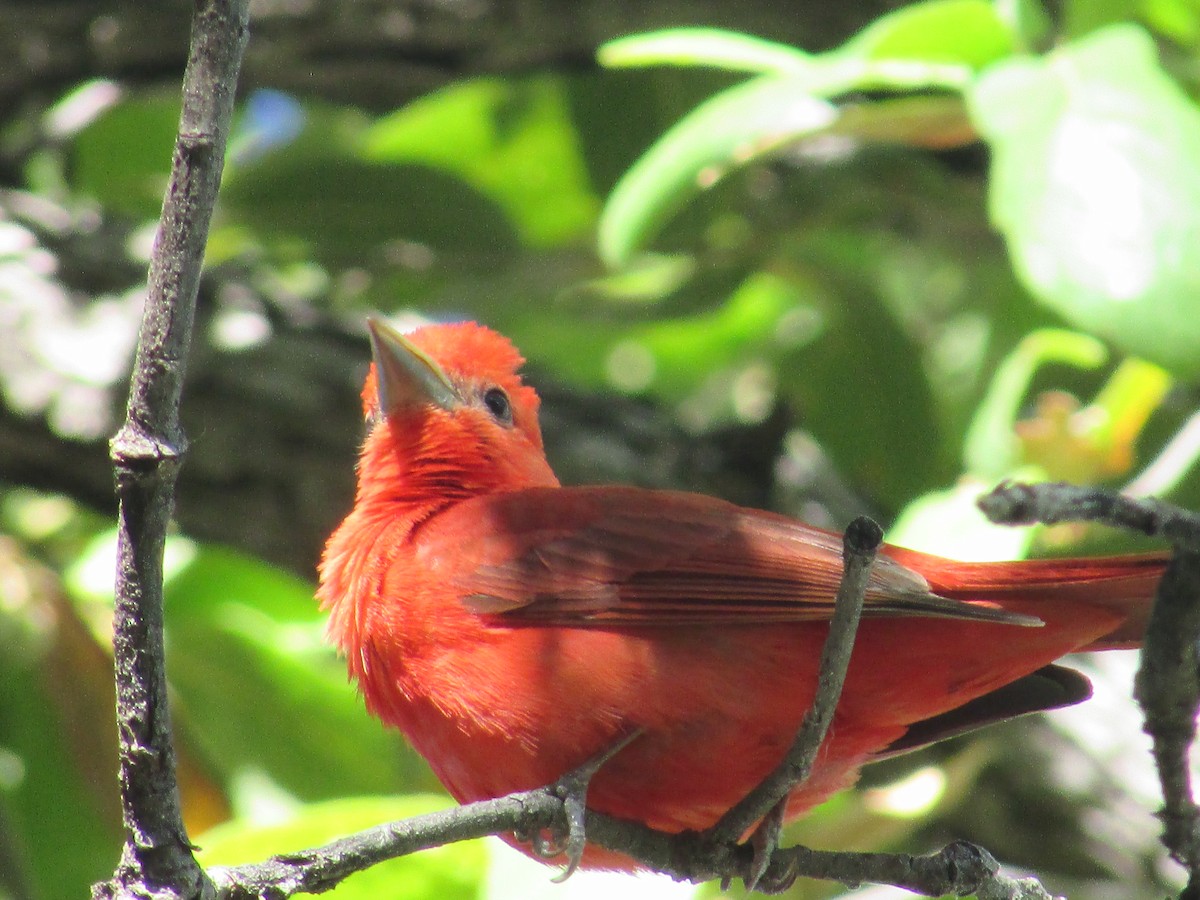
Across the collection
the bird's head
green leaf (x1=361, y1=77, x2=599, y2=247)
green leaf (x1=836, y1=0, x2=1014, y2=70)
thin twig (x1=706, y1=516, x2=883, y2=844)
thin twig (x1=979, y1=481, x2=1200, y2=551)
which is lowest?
thin twig (x1=706, y1=516, x2=883, y2=844)

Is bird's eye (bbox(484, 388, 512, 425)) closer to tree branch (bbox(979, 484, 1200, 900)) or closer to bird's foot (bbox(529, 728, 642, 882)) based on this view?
bird's foot (bbox(529, 728, 642, 882))

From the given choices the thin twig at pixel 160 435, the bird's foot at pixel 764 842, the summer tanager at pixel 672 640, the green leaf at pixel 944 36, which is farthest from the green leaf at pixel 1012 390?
the thin twig at pixel 160 435

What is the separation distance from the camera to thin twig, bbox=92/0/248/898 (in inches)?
61.4

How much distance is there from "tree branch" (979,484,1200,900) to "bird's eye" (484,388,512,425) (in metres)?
1.92

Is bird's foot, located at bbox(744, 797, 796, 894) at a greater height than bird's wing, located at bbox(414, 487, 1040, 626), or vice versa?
bird's wing, located at bbox(414, 487, 1040, 626)

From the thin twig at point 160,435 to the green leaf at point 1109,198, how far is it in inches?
80.5

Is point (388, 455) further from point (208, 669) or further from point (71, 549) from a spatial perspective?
point (71, 549)

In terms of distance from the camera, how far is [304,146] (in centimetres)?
536

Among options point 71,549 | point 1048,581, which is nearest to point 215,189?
point 1048,581

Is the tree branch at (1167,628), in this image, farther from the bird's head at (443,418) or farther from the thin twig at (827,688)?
the bird's head at (443,418)

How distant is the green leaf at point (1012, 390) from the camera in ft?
13.1

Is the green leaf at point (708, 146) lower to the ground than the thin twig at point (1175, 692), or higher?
higher

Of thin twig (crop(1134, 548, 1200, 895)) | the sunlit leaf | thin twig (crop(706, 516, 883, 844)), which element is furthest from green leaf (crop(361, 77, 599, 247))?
thin twig (crop(1134, 548, 1200, 895))

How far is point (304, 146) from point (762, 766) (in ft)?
11.4
